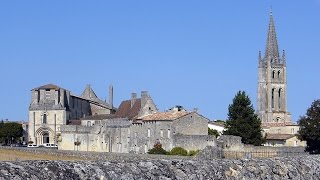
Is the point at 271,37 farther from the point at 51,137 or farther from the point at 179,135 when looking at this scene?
the point at 179,135

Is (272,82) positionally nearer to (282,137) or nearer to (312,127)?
(282,137)

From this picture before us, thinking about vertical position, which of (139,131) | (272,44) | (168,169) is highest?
(272,44)

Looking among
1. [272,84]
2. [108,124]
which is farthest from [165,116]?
[272,84]

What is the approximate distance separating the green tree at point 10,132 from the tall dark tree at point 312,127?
64358 mm

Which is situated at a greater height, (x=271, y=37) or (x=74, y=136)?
(x=271, y=37)

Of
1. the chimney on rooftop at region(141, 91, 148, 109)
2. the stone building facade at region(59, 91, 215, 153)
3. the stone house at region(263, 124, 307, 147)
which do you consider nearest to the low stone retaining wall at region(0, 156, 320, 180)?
the stone building facade at region(59, 91, 215, 153)

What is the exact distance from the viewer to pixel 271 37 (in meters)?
171

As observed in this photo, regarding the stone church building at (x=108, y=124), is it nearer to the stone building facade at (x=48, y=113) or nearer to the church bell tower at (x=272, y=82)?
the stone building facade at (x=48, y=113)

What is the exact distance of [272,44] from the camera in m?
170

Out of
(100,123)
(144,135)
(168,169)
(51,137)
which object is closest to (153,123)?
(144,135)

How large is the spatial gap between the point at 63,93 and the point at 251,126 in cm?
4885

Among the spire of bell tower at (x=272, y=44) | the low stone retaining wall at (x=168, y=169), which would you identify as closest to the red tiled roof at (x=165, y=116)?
the low stone retaining wall at (x=168, y=169)

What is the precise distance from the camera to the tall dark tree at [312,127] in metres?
74.0

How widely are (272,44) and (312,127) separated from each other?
96848 millimetres
